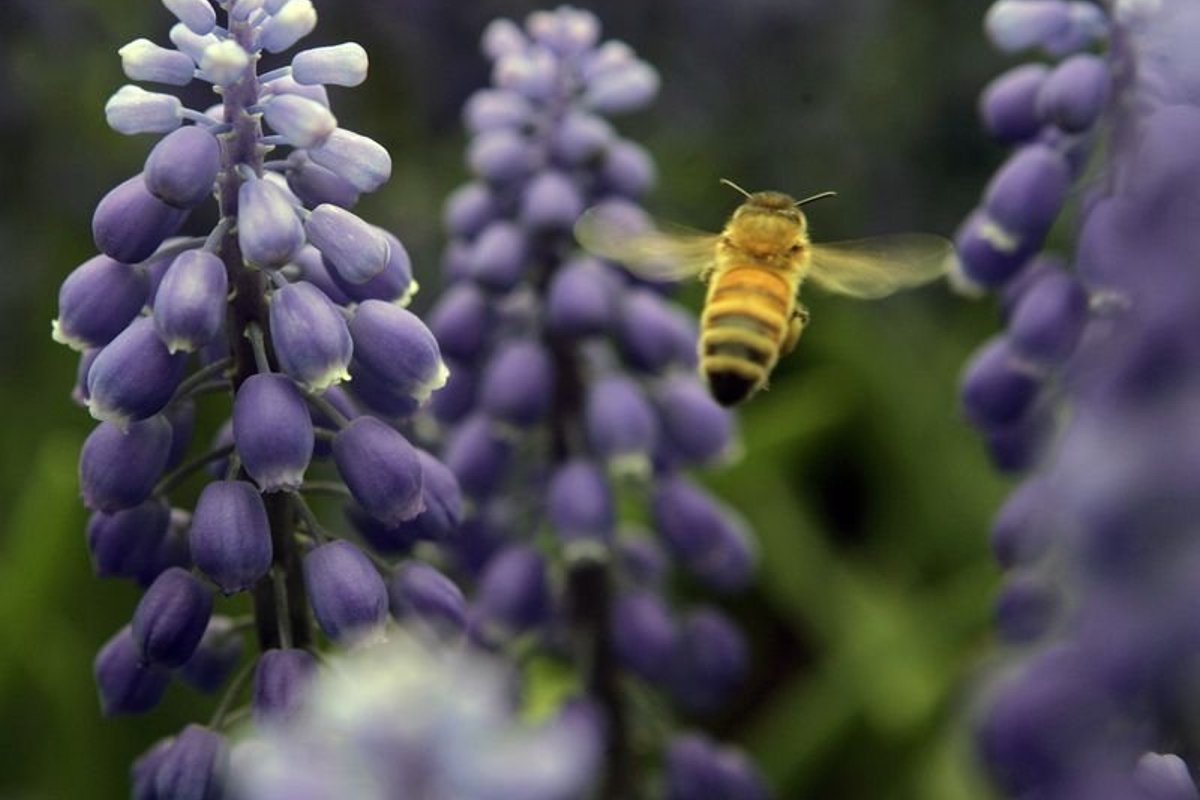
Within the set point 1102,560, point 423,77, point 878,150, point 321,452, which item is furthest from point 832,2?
point 1102,560

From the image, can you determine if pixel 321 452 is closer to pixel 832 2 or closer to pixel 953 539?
pixel 953 539

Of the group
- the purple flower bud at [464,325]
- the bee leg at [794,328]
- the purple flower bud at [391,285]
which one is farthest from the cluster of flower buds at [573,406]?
the purple flower bud at [391,285]

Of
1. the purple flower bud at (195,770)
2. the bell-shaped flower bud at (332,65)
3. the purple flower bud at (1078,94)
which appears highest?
the purple flower bud at (1078,94)

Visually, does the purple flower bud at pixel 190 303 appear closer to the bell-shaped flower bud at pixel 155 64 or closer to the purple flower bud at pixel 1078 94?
the bell-shaped flower bud at pixel 155 64

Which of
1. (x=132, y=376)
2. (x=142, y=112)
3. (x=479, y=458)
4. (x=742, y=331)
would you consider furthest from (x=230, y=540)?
(x=479, y=458)

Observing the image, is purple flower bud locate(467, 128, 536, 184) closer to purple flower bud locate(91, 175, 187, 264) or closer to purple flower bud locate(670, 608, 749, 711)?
purple flower bud locate(670, 608, 749, 711)

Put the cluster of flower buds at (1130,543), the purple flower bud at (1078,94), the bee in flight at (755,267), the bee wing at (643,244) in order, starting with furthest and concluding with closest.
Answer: the bee wing at (643,244)
the bee in flight at (755,267)
the purple flower bud at (1078,94)
the cluster of flower buds at (1130,543)
